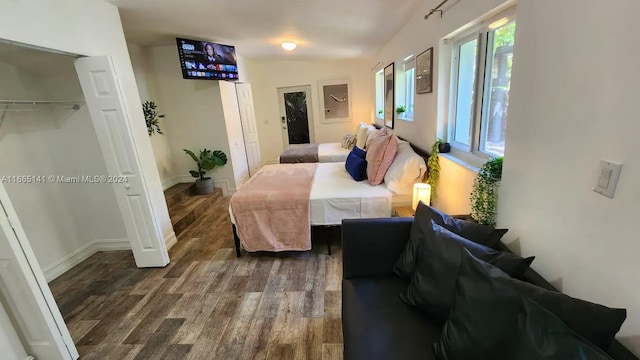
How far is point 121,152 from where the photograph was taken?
228 centimetres

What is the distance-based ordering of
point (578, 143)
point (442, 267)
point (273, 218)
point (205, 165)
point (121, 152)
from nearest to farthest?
point (578, 143)
point (442, 267)
point (121, 152)
point (273, 218)
point (205, 165)

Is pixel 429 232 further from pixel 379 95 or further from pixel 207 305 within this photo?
pixel 379 95

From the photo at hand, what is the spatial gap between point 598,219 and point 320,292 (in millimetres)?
1716

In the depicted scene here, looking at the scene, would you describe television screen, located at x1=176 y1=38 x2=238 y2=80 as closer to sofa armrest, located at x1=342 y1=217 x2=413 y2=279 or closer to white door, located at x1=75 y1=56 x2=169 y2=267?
white door, located at x1=75 y1=56 x2=169 y2=267

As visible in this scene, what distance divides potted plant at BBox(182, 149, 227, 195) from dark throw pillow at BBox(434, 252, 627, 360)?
3.89 metres

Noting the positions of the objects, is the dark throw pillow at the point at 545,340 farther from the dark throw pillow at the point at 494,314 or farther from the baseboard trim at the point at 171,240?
the baseboard trim at the point at 171,240

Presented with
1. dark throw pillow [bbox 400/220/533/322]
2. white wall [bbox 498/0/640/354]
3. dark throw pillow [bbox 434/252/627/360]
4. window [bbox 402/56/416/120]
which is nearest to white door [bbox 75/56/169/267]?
dark throw pillow [bbox 400/220/533/322]

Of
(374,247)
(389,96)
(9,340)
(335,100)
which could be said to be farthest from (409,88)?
(9,340)

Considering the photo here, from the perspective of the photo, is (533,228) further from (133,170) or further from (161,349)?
(133,170)

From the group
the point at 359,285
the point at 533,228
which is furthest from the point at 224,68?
the point at 533,228

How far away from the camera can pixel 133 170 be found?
2312 millimetres

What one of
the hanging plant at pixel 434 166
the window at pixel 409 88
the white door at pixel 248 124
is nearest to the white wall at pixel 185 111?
the white door at pixel 248 124

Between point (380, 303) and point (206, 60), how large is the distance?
12.4ft

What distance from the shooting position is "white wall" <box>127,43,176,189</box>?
3.75m
